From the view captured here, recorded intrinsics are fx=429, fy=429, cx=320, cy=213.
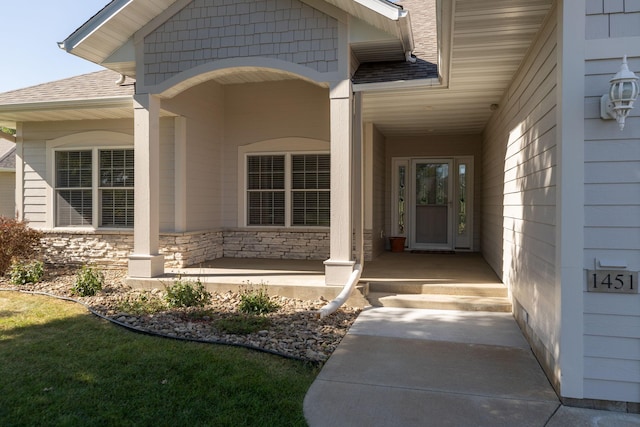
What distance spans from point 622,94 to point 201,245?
680 cm

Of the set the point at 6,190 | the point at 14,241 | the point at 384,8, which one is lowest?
the point at 14,241

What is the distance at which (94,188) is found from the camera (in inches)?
324

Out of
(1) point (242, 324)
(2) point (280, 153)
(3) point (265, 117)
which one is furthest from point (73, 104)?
(1) point (242, 324)

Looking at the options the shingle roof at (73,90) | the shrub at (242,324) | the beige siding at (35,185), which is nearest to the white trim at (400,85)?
the shrub at (242,324)

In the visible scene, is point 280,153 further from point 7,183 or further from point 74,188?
point 7,183

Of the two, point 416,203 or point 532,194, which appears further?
point 416,203

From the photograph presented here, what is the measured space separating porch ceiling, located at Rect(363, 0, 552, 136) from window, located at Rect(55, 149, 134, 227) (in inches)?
186

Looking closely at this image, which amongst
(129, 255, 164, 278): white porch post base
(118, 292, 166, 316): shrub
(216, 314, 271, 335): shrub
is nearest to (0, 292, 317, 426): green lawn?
(216, 314, 271, 335): shrub

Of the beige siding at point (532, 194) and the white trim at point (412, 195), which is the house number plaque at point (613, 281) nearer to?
the beige siding at point (532, 194)

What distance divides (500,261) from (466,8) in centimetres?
399

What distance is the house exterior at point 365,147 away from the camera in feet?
9.84

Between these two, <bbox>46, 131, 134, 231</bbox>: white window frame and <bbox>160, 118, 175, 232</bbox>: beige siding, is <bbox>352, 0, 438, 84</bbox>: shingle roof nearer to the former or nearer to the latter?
<bbox>160, 118, 175, 232</bbox>: beige siding

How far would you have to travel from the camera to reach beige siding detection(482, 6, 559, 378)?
3408 millimetres

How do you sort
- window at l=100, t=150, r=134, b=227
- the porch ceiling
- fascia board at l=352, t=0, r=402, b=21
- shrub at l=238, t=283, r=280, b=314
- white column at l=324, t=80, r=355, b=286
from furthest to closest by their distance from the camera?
1. window at l=100, t=150, r=134, b=227
2. white column at l=324, t=80, r=355, b=286
3. shrub at l=238, t=283, r=280, b=314
4. fascia board at l=352, t=0, r=402, b=21
5. the porch ceiling
